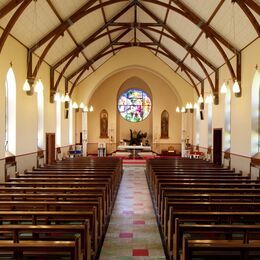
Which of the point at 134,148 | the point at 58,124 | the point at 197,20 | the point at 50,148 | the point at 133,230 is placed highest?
the point at 197,20

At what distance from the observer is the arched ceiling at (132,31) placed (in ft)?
32.3

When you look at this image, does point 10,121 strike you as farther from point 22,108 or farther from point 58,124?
point 58,124

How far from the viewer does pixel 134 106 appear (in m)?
24.8

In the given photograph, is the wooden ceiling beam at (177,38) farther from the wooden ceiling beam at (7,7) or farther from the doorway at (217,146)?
the wooden ceiling beam at (7,7)

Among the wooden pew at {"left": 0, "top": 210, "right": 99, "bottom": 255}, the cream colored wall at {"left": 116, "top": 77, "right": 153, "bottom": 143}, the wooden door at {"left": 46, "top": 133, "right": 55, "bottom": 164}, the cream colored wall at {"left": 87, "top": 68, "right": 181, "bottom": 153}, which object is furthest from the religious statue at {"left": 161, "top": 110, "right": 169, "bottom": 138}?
the wooden pew at {"left": 0, "top": 210, "right": 99, "bottom": 255}

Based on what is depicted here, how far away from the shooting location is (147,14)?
49.6 ft

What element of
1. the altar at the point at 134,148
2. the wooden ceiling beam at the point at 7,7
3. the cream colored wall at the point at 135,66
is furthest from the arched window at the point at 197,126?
the wooden ceiling beam at the point at 7,7

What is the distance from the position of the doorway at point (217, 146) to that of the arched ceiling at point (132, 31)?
1905 mm

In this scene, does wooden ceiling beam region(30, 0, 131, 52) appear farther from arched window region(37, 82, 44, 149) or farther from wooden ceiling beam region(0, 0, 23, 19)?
wooden ceiling beam region(0, 0, 23, 19)

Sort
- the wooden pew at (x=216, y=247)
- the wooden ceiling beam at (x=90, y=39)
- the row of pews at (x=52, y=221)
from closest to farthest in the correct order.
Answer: the wooden pew at (x=216, y=247), the row of pews at (x=52, y=221), the wooden ceiling beam at (x=90, y=39)

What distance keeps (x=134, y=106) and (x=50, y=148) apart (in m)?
10.8

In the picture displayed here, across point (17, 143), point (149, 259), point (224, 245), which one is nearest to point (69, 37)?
point (17, 143)

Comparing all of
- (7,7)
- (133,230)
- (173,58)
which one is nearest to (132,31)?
(173,58)

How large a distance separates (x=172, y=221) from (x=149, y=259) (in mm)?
758
